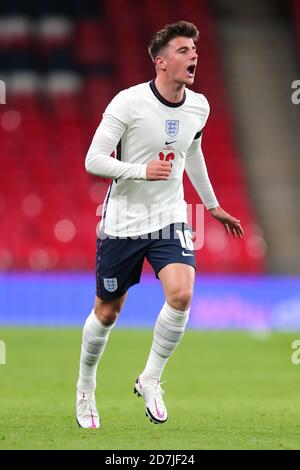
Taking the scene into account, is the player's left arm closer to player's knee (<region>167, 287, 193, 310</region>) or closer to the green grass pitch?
player's knee (<region>167, 287, 193, 310</region>)

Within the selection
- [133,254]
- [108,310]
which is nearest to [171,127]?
[133,254]

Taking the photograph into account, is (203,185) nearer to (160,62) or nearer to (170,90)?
(170,90)

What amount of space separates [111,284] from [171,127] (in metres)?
1.01

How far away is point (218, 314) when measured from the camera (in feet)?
50.4

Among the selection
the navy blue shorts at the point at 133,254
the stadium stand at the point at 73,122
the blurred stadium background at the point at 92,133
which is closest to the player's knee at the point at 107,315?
the navy blue shorts at the point at 133,254

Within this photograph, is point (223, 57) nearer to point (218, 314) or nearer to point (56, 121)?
point (56, 121)

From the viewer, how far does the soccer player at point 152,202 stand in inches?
258

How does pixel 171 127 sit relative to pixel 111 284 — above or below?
above

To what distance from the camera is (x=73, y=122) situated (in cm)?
1931

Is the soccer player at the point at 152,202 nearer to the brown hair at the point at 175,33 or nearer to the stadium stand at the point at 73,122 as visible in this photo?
the brown hair at the point at 175,33

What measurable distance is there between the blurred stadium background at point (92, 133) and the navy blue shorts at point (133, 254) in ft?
27.5

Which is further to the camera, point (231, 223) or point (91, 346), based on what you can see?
point (231, 223)

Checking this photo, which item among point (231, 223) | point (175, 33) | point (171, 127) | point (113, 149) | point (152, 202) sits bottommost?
point (231, 223)

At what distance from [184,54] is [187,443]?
2294mm
